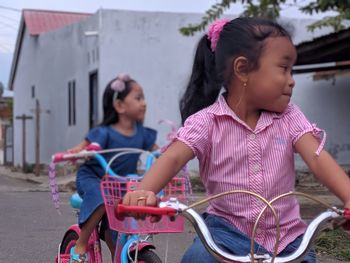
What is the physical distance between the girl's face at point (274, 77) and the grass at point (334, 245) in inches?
170

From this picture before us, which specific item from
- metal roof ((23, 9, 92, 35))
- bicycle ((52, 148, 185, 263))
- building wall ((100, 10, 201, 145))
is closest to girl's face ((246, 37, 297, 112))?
bicycle ((52, 148, 185, 263))

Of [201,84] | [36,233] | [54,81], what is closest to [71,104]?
[54,81]

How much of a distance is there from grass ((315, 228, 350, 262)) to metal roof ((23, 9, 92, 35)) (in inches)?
687

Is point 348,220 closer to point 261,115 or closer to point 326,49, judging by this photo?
point 261,115

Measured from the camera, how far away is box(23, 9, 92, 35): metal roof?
24.0m

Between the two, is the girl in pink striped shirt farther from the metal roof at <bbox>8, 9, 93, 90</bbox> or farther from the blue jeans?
the metal roof at <bbox>8, 9, 93, 90</bbox>

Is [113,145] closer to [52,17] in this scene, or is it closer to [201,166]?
[201,166]

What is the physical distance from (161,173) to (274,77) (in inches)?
21.6

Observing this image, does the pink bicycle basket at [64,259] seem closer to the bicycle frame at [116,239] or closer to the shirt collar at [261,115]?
the bicycle frame at [116,239]

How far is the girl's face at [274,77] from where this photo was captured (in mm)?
2707

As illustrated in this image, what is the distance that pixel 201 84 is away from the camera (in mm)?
3166

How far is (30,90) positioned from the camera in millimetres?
24625

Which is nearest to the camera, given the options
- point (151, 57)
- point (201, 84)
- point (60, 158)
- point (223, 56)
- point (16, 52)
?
point (223, 56)

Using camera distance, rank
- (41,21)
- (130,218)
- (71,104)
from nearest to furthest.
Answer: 1. (130,218)
2. (71,104)
3. (41,21)
